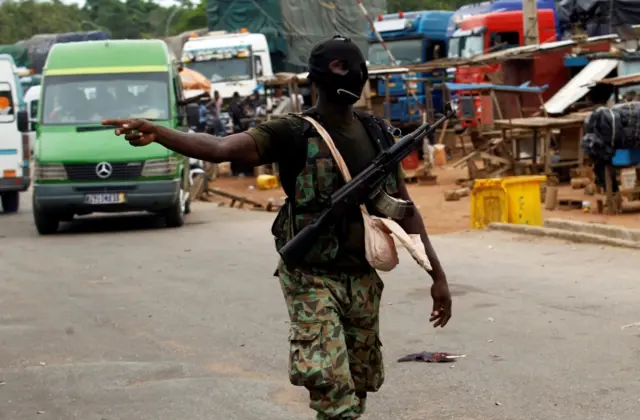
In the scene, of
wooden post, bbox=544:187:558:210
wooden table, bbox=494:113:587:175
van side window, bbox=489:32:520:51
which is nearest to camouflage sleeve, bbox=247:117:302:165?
wooden post, bbox=544:187:558:210

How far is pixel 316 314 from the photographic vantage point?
461 centimetres

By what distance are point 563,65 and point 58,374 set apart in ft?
77.4

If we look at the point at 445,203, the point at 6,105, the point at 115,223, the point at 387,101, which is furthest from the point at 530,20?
the point at 115,223

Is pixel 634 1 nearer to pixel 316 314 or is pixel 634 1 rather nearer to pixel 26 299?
pixel 26 299

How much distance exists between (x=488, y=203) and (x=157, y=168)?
421 centimetres

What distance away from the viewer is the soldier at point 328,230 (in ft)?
14.9

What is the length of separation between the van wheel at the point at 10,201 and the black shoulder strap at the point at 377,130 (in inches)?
715

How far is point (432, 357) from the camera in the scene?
762 cm

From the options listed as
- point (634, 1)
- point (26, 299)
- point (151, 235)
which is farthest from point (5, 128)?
point (634, 1)

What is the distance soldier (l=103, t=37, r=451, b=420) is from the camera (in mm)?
4535

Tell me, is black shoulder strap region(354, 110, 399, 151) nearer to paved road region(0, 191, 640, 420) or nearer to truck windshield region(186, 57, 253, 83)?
paved road region(0, 191, 640, 420)

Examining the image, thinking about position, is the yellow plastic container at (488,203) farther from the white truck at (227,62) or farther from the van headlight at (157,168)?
the white truck at (227,62)

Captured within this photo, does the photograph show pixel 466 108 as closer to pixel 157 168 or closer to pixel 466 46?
pixel 157 168

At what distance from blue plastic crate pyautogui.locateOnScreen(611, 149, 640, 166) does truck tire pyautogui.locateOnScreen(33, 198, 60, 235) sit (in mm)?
7365
